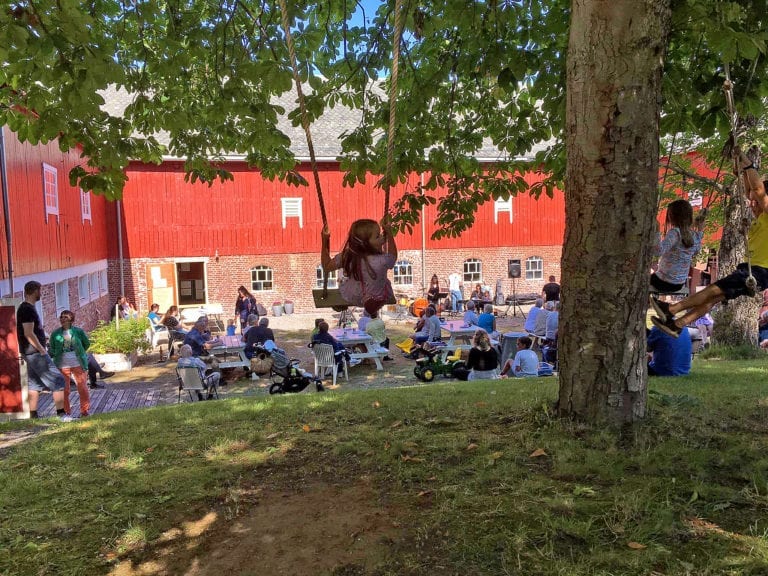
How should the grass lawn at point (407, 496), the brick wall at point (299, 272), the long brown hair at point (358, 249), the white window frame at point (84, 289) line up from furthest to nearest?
the brick wall at point (299, 272)
the white window frame at point (84, 289)
the long brown hair at point (358, 249)
the grass lawn at point (407, 496)

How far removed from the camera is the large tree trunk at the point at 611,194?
4.12m

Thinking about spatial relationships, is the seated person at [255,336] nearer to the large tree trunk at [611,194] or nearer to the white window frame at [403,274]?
the large tree trunk at [611,194]

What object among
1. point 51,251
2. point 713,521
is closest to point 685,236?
point 713,521

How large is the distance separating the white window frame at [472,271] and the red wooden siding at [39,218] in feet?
51.8

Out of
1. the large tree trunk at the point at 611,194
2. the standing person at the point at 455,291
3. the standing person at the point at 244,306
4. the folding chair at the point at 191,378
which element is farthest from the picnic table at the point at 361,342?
the standing person at the point at 455,291

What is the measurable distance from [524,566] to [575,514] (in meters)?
0.62

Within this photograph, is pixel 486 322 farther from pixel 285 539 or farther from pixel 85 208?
Result: pixel 85 208

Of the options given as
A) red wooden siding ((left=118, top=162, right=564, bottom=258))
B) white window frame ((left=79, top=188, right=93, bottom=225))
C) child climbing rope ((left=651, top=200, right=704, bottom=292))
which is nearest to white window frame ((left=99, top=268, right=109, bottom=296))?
red wooden siding ((left=118, top=162, right=564, bottom=258))

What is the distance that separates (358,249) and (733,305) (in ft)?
34.2

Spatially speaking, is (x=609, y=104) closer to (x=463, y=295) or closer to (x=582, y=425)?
(x=582, y=425)

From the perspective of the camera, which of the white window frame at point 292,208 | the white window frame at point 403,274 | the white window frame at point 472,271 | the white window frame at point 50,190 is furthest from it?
the white window frame at point 472,271

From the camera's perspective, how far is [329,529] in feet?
11.9

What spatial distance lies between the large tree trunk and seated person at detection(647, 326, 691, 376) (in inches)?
152

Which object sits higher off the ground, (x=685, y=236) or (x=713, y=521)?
(x=685, y=236)
